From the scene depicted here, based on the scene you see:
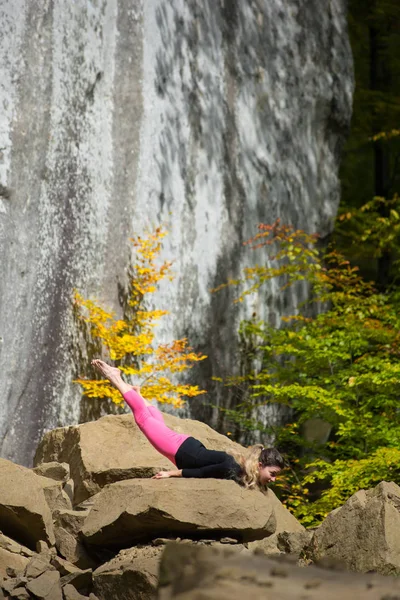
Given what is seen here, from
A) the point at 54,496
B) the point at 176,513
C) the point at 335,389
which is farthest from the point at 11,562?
the point at 335,389

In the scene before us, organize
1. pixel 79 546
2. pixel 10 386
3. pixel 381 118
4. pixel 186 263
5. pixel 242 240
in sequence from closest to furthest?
pixel 79 546 < pixel 10 386 < pixel 186 263 < pixel 242 240 < pixel 381 118

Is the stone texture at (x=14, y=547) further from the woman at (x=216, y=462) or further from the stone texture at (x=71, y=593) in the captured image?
the woman at (x=216, y=462)

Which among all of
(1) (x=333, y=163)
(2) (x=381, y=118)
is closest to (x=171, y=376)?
(1) (x=333, y=163)

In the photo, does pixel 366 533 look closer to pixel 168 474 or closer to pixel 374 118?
pixel 168 474

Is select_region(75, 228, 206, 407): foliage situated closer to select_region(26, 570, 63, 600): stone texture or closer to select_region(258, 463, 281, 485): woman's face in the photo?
select_region(258, 463, 281, 485): woman's face

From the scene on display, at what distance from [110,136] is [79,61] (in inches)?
41.2

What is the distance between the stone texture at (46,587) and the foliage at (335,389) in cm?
411

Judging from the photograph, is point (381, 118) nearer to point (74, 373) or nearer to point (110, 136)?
point (110, 136)

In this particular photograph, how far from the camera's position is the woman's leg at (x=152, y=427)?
18.5ft

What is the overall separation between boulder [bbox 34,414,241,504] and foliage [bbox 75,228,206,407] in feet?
4.48

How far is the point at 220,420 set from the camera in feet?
37.5

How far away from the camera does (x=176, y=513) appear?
5000mm

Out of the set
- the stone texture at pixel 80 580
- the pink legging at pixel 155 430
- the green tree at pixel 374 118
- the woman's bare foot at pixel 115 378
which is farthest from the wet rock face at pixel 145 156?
the stone texture at pixel 80 580

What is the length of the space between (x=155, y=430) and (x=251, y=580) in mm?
3287
